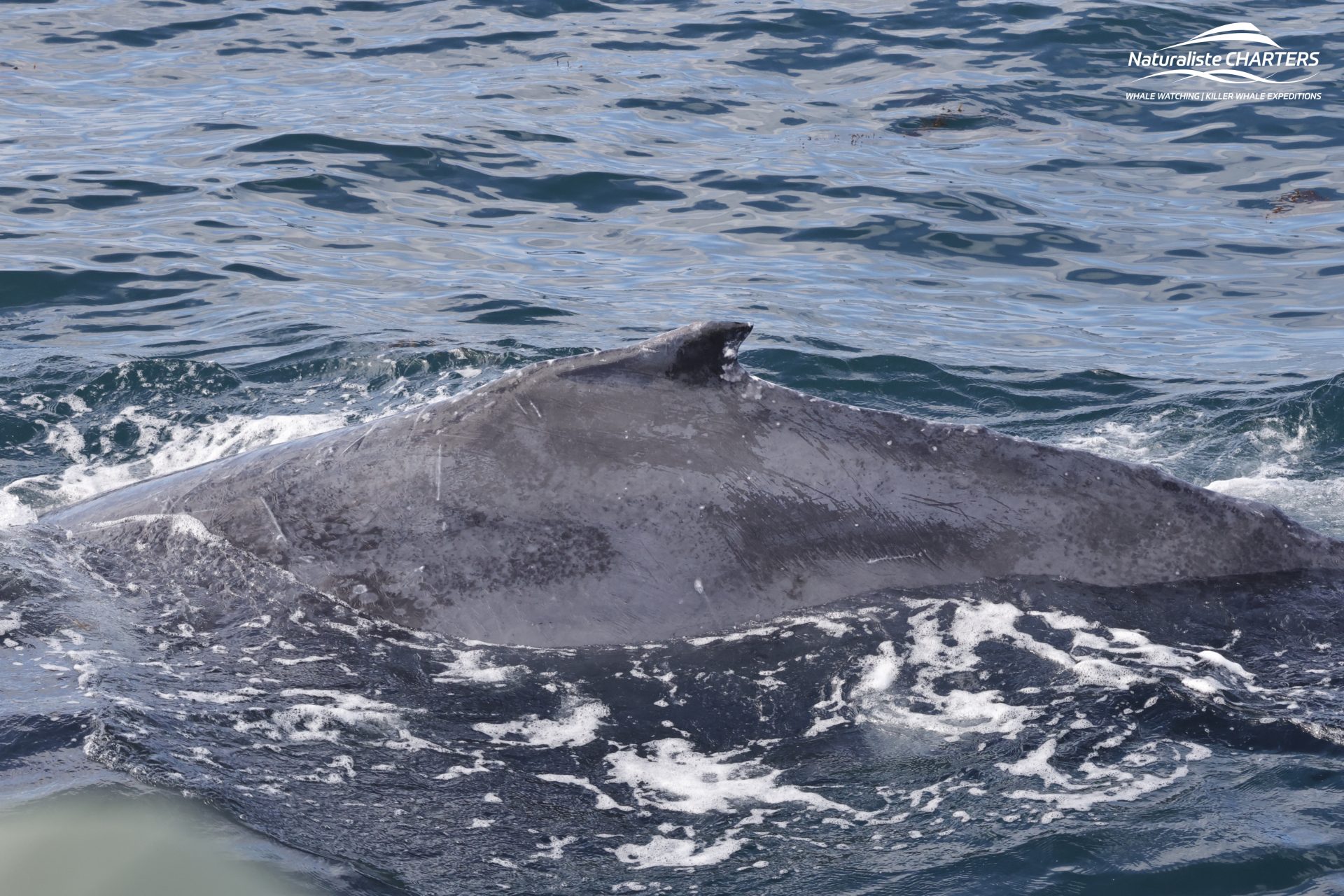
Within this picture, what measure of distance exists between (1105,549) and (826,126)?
15.5 meters

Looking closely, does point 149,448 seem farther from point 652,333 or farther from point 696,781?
point 696,781

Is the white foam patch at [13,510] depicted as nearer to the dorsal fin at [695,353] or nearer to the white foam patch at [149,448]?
the white foam patch at [149,448]

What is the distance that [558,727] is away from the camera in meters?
5.94

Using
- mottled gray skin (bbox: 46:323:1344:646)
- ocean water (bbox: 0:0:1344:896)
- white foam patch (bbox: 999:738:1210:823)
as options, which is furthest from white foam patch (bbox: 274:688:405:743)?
white foam patch (bbox: 999:738:1210:823)

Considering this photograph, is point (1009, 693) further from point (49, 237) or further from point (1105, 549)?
point (49, 237)

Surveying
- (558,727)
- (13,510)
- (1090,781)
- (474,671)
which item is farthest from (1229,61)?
(558,727)

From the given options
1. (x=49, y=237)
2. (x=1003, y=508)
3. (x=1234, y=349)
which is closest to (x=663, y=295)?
(x=1234, y=349)

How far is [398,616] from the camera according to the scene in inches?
256

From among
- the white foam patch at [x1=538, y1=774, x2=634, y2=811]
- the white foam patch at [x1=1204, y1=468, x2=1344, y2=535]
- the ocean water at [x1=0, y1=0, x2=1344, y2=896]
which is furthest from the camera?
the white foam patch at [x1=1204, y1=468, x2=1344, y2=535]

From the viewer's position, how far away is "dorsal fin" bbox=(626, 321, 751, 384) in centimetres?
633

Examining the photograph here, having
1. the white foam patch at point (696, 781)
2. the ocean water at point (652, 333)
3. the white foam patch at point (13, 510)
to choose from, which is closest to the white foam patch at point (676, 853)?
the ocean water at point (652, 333)

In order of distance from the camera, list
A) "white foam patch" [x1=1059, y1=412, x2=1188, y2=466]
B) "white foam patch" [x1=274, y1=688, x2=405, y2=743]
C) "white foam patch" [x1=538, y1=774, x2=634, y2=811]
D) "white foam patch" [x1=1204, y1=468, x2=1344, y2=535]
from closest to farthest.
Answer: "white foam patch" [x1=538, y1=774, x2=634, y2=811]
"white foam patch" [x1=274, y1=688, x2=405, y2=743]
"white foam patch" [x1=1204, y1=468, x2=1344, y2=535]
"white foam patch" [x1=1059, y1=412, x2=1188, y2=466]

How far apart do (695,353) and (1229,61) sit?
20.4 m

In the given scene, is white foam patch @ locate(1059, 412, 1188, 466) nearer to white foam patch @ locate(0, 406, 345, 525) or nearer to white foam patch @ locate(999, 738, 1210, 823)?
white foam patch @ locate(999, 738, 1210, 823)
